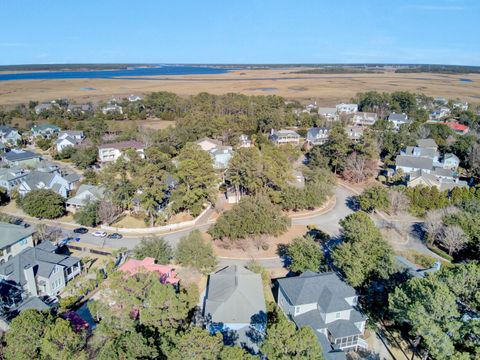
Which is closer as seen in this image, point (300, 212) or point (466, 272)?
point (466, 272)

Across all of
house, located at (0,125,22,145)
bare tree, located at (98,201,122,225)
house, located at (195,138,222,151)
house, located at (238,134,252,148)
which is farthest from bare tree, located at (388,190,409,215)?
house, located at (0,125,22,145)

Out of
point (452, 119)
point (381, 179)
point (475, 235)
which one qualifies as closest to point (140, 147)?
point (381, 179)

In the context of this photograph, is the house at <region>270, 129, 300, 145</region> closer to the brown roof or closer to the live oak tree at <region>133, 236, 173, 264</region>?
the brown roof

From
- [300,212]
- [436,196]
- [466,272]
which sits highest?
[466,272]

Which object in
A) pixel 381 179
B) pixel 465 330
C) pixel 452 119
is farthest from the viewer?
pixel 452 119

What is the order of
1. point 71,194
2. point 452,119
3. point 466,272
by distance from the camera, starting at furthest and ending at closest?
1. point 452,119
2. point 71,194
3. point 466,272

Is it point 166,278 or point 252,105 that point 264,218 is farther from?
point 252,105

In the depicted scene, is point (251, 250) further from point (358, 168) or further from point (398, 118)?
point (398, 118)

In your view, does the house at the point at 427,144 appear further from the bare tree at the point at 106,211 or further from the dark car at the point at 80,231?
the dark car at the point at 80,231
